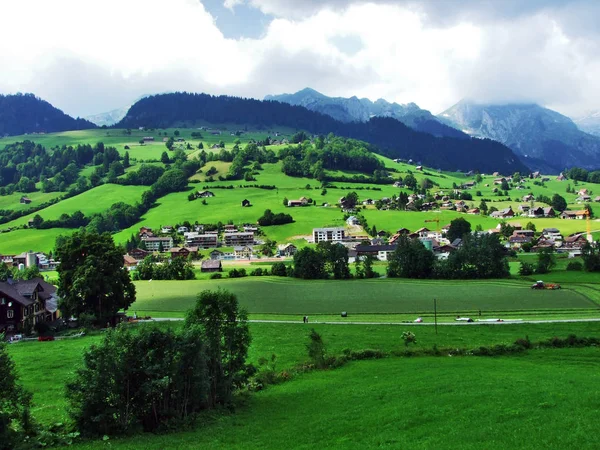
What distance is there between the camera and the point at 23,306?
53.6 m

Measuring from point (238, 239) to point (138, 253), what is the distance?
77.5 feet

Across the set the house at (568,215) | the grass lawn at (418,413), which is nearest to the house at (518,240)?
the house at (568,215)

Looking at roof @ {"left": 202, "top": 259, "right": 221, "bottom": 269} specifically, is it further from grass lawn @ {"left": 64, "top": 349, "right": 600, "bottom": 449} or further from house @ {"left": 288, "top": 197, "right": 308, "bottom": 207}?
grass lawn @ {"left": 64, "top": 349, "right": 600, "bottom": 449}

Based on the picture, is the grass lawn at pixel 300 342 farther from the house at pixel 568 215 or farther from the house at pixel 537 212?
the house at pixel 537 212

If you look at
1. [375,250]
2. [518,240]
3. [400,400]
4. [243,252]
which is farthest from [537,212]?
[400,400]

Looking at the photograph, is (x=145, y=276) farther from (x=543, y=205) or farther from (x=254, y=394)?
(x=543, y=205)

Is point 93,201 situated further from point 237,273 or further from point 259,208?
point 237,273

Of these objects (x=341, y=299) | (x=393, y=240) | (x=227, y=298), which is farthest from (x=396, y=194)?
(x=227, y=298)

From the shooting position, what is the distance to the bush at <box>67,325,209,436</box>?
2327 centimetres

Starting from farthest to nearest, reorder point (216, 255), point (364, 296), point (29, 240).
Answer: point (29, 240)
point (216, 255)
point (364, 296)

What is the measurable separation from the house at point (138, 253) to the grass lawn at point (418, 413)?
9997 centimetres

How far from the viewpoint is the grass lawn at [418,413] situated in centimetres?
1944

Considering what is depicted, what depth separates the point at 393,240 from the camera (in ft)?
411

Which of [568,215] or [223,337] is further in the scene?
[568,215]
